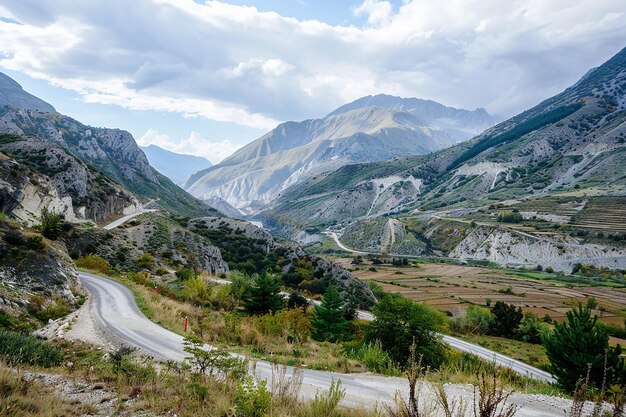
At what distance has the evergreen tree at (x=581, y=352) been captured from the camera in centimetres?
1560

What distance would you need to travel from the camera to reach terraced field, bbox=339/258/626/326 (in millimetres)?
66550

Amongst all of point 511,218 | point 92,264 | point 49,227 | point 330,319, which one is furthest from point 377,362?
point 511,218

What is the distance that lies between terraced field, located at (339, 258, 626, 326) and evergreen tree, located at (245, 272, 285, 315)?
41.5 m

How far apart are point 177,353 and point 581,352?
17857 millimetres

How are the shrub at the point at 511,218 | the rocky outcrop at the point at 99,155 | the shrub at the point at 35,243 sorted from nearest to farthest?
1. the shrub at the point at 35,243
2. the shrub at the point at 511,218
3. the rocky outcrop at the point at 99,155

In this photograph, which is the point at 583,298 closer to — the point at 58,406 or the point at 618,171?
the point at 58,406

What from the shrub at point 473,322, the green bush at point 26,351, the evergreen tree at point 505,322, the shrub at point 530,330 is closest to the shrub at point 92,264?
the green bush at point 26,351

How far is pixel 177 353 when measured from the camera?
13648 millimetres

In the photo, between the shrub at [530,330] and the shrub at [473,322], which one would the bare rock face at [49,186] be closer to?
the shrub at [473,322]

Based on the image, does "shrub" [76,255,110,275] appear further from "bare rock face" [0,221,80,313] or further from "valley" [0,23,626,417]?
"bare rock face" [0,221,80,313]

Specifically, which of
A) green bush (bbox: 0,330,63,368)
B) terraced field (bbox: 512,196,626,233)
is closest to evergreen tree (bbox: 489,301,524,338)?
green bush (bbox: 0,330,63,368)

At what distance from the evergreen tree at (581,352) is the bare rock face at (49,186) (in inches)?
2156

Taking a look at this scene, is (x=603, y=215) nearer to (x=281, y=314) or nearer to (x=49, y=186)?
(x=281, y=314)

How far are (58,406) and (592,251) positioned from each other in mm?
141570
